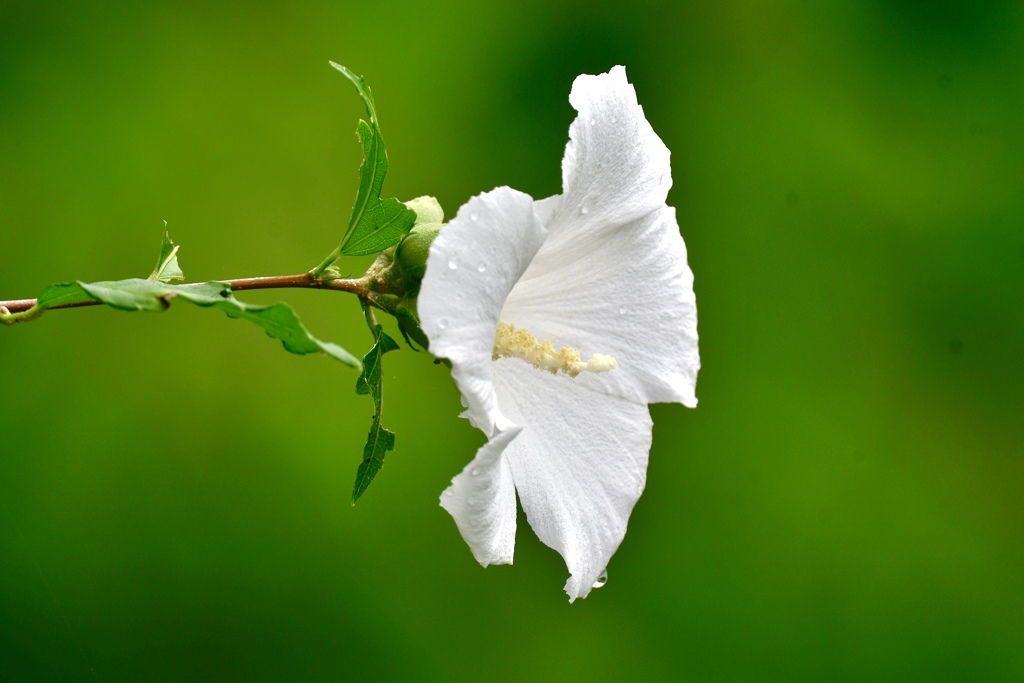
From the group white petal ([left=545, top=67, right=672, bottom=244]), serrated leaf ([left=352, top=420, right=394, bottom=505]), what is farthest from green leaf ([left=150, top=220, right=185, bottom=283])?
white petal ([left=545, top=67, right=672, bottom=244])

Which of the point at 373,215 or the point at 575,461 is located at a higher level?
the point at 373,215

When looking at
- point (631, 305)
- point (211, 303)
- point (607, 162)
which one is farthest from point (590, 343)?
point (211, 303)

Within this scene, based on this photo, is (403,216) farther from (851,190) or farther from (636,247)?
(851,190)

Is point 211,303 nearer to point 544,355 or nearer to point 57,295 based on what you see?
point 57,295

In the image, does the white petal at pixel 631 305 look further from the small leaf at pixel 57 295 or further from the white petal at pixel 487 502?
the small leaf at pixel 57 295

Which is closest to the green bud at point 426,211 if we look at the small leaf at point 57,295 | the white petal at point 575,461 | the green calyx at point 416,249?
the green calyx at point 416,249

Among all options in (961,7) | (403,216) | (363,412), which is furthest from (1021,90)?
(403,216)
